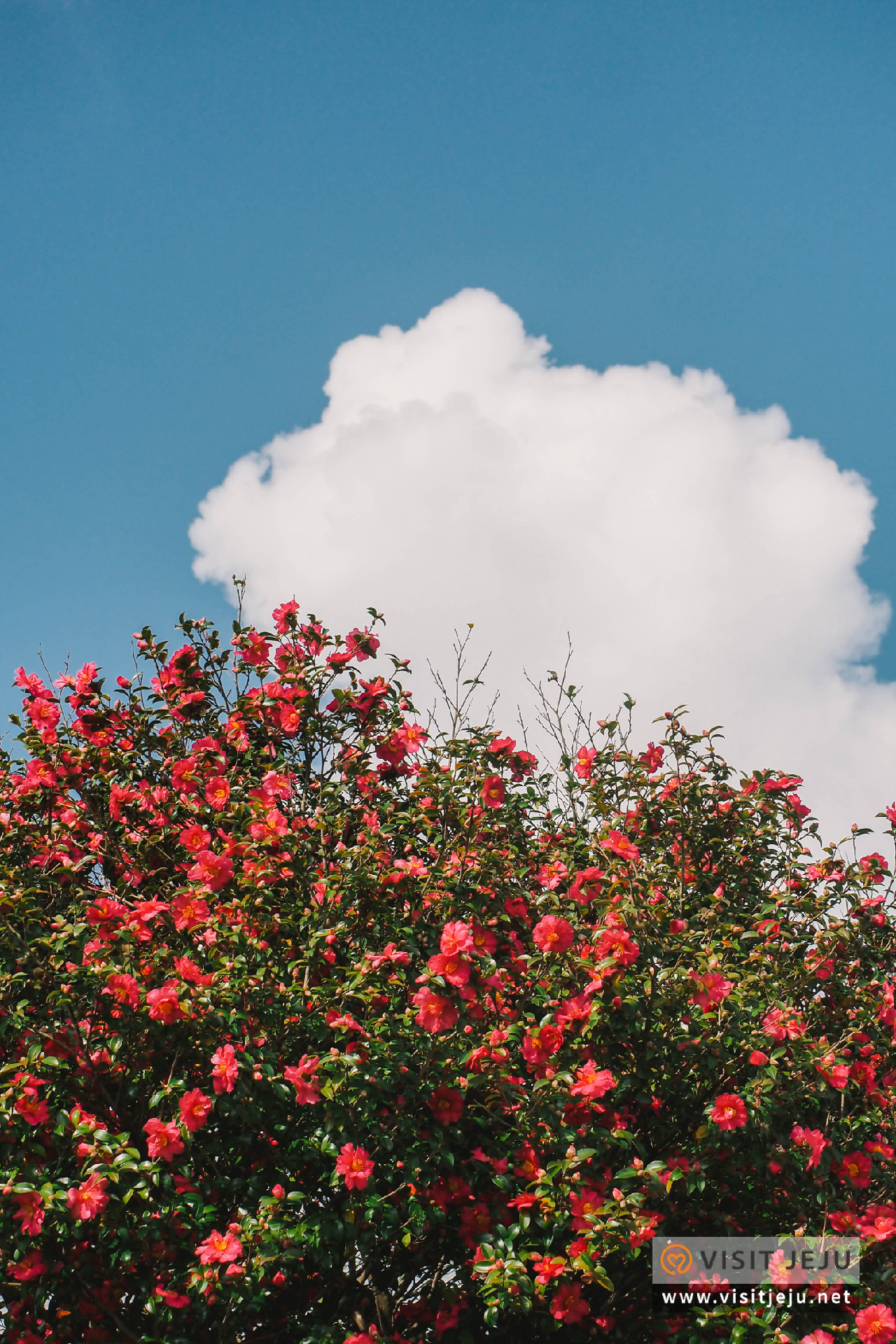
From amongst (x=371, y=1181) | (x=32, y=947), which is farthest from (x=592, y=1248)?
(x=32, y=947)

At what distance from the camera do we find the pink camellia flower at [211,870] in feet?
11.0

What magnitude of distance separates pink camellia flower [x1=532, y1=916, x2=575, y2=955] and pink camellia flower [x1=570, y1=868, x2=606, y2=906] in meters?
0.47

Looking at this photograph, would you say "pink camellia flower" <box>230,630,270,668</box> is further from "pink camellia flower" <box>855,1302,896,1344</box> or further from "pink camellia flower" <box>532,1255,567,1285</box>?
"pink camellia flower" <box>855,1302,896,1344</box>

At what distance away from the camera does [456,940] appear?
9.73ft

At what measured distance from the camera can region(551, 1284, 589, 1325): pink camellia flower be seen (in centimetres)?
313

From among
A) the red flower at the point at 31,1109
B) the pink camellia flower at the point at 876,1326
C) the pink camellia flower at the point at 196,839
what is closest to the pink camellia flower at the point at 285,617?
the pink camellia flower at the point at 196,839

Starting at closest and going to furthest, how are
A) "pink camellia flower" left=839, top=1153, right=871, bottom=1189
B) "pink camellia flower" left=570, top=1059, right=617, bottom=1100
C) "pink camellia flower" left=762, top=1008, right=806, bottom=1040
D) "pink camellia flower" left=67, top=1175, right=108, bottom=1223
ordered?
"pink camellia flower" left=67, top=1175, right=108, bottom=1223, "pink camellia flower" left=570, top=1059, right=617, bottom=1100, "pink camellia flower" left=762, top=1008, right=806, bottom=1040, "pink camellia flower" left=839, top=1153, right=871, bottom=1189

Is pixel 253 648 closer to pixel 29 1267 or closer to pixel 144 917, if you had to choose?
pixel 144 917

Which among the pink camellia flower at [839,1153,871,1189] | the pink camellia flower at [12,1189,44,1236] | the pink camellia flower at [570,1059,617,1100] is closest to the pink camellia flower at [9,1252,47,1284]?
the pink camellia flower at [12,1189,44,1236]

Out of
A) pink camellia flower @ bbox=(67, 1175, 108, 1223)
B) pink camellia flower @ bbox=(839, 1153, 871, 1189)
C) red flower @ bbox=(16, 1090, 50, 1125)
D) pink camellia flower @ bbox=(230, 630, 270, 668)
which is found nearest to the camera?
pink camellia flower @ bbox=(67, 1175, 108, 1223)

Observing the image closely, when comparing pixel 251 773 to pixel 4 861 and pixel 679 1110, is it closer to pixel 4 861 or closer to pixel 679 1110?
pixel 4 861

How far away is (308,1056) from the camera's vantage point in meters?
3.10

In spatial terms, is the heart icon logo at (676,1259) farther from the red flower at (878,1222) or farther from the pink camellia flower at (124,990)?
the pink camellia flower at (124,990)

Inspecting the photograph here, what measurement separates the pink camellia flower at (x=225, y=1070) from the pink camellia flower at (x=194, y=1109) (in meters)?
0.05
